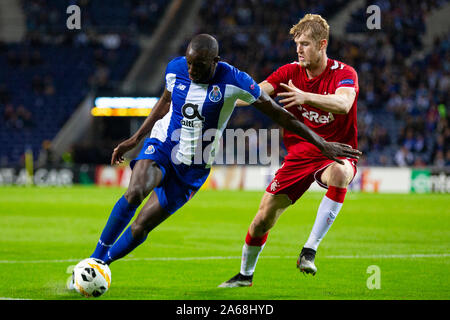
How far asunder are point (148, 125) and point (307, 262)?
6.44 feet

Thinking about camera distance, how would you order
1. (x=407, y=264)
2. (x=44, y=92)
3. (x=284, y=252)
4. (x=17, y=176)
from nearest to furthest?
(x=407, y=264), (x=284, y=252), (x=17, y=176), (x=44, y=92)

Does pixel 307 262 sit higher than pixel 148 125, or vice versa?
pixel 148 125

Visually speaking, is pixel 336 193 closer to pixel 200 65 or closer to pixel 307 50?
pixel 307 50

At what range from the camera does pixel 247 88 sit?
6.41 m

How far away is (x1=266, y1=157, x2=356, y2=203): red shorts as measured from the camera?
732cm

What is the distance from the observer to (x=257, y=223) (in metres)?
7.36

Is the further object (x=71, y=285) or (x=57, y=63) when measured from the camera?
(x=57, y=63)

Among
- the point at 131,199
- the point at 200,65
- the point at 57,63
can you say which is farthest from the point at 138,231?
the point at 57,63

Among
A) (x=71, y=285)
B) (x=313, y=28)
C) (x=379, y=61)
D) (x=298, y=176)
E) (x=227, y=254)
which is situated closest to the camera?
(x=71, y=285)

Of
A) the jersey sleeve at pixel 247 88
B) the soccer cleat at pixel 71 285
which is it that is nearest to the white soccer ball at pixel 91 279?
the soccer cleat at pixel 71 285

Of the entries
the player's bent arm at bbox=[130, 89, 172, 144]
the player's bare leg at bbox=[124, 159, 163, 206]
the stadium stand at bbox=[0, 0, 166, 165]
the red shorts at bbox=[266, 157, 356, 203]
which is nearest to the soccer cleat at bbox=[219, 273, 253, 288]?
the red shorts at bbox=[266, 157, 356, 203]
